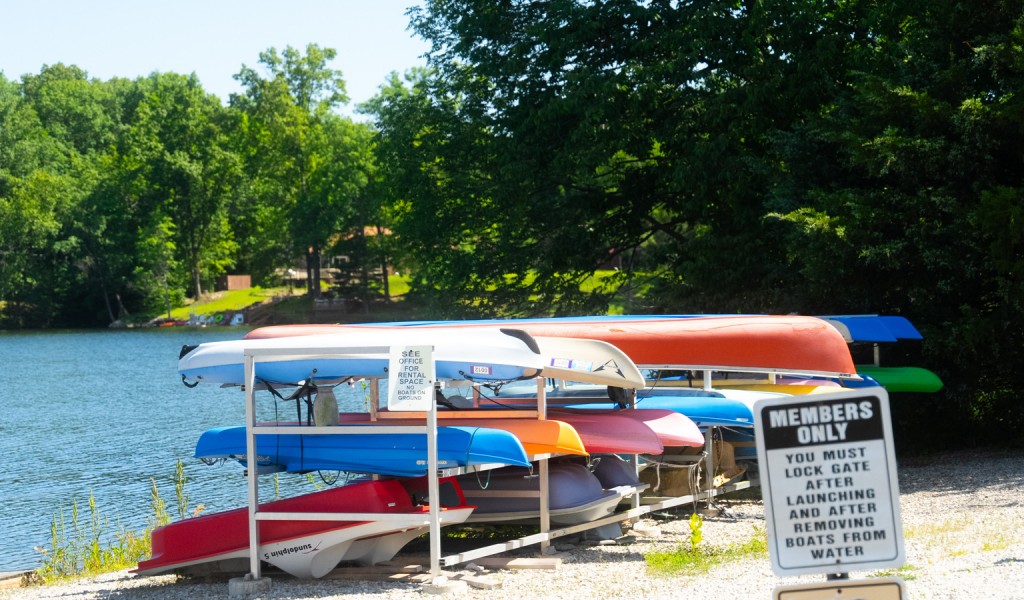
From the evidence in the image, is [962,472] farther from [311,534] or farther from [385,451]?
[311,534]

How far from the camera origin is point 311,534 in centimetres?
973

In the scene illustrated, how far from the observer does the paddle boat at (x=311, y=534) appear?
31.8 feet

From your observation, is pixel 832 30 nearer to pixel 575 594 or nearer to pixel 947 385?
pixel 947 385

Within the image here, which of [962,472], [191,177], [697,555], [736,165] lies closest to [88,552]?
[697,555]

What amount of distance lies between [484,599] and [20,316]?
7642 cm

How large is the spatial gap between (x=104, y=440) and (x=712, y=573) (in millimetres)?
21373

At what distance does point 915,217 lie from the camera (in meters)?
17.3

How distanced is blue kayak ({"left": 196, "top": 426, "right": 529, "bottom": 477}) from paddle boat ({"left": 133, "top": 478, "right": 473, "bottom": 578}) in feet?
0.76

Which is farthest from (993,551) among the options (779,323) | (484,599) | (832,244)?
(832,244)

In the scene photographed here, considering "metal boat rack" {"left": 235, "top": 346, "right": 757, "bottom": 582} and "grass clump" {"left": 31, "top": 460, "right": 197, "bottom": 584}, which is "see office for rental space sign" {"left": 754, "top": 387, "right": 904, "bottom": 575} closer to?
"metal boat rack" {"left": 235, "top": 346, "right": 757, "bottom": 582}

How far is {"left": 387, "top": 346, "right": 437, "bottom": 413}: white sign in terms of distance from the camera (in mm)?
8828

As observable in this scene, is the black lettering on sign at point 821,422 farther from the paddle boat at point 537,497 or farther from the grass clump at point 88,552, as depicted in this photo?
the grass clump at point 88,552

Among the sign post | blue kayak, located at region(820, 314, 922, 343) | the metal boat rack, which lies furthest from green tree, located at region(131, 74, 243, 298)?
the sign post

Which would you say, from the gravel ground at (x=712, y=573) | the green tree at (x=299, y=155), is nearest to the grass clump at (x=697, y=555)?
the gravel ground at (x=712, y=573)
